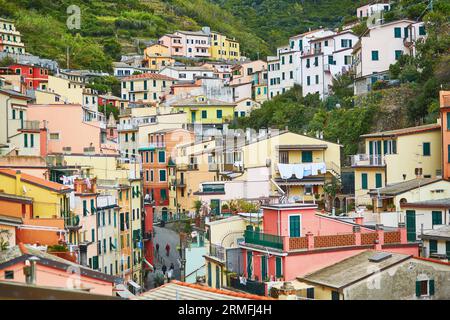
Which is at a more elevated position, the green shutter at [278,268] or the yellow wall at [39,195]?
the yellow wall at [39,195]

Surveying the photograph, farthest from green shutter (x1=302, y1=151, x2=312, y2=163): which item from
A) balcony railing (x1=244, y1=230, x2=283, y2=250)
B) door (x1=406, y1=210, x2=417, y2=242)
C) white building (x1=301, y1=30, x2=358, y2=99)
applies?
white building (x1=301, y1=30, x2=358, y2=99)

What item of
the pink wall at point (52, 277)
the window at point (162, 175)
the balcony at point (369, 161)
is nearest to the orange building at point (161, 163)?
the window at point (162, 175)

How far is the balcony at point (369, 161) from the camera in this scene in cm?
3768

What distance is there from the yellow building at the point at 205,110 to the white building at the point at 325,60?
24.2 feet

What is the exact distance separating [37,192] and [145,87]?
58483mm

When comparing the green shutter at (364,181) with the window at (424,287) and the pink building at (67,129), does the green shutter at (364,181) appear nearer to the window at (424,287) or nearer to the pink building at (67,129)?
the pink building at (67,129)

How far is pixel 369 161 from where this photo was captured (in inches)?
1508

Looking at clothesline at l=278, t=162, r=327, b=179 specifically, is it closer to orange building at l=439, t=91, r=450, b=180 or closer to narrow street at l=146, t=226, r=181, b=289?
narrow street at l=146, t=226, r=181, b=289

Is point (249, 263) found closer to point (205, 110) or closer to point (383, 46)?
point (383, 46)

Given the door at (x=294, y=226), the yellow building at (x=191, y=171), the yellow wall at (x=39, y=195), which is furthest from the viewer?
the yellow building at (x=191, y=171)

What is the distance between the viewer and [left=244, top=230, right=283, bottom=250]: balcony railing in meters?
24.5

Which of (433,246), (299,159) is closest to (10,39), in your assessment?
(299,159)
